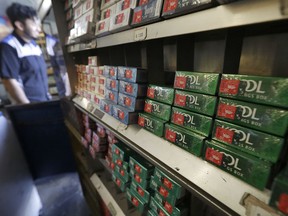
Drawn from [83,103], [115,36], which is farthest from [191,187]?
[83,103]

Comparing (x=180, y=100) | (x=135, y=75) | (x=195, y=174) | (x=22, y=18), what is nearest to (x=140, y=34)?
(x=135, y=75)

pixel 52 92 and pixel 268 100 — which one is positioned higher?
pixel 268 100

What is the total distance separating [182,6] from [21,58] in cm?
306

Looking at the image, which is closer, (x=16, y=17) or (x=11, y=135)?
(x=11, y=135)

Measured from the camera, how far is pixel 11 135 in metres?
1.88


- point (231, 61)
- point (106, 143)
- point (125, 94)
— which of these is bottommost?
point (106, 143)

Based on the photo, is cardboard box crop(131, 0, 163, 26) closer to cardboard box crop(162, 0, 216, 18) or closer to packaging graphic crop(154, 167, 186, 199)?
cardboard box crop(162, 0, 216, 18)

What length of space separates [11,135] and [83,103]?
123cm

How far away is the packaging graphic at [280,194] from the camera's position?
0.94 feet

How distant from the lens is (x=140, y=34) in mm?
575

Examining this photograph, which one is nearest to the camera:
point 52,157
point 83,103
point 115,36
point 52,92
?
point 115,36

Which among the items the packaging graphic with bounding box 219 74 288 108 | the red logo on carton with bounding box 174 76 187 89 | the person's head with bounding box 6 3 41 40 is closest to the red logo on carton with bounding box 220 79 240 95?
the packaging graphic with bounding box 219 74 288 108

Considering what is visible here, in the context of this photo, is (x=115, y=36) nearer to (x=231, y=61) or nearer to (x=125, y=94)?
(x=125, y=94)

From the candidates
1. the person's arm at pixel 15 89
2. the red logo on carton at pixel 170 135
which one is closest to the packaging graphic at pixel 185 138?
the red logo on carton at pixel 170 135
